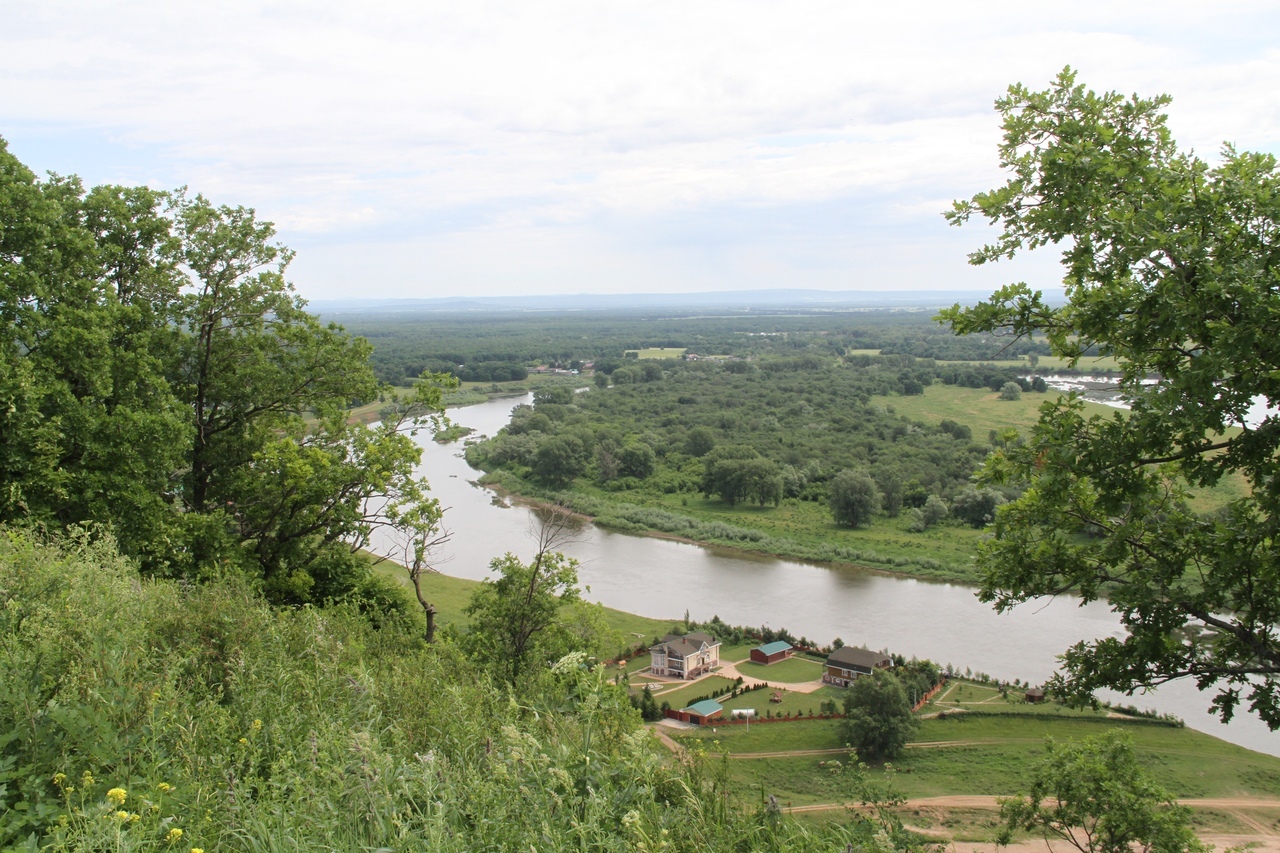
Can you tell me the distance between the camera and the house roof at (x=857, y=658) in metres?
16.5

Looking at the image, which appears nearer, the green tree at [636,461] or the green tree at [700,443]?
the green tree at [636,461]

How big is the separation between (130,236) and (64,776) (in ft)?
22.4

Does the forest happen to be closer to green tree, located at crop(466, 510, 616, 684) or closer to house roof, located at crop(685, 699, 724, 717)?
house roof, located at crop(685, 699, 724, 717)

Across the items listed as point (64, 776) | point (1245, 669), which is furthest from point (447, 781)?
point (1245, 669)

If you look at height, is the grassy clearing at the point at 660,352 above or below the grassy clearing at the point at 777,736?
above

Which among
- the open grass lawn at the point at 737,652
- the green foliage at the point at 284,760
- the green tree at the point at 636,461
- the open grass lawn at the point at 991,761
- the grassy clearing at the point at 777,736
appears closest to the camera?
the green foliage at the point at 284,760

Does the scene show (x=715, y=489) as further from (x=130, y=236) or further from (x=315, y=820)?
(x=315, y=820)

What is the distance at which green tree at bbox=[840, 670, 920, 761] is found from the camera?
14.2 m

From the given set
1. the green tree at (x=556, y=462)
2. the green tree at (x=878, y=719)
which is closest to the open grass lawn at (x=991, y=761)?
the green tree at (x=878, y=719)

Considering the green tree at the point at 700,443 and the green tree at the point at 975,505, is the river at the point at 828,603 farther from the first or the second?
the green tree at the point at 700,443

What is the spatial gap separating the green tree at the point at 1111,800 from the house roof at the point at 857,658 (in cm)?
984

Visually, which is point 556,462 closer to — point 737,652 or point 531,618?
point 737,652

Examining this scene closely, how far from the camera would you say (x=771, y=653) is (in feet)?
59.8

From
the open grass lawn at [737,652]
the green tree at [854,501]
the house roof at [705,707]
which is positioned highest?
the green tree at [854,501]
